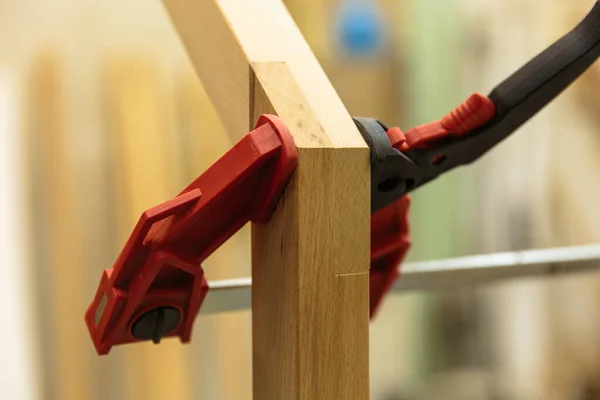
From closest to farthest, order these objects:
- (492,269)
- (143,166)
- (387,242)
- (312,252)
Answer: (312,252) < (387,242) < (492,269) < (143,166)

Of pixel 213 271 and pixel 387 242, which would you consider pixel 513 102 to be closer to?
pixel 387 242

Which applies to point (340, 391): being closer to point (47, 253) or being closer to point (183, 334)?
point (183, 334)

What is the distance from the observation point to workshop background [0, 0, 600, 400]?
27.8 inches

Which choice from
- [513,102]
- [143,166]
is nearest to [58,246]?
[143,166]

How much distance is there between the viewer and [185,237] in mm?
312

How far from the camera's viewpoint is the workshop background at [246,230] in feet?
2.32

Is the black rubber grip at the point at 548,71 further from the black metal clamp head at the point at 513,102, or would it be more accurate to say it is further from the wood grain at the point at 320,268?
the wood grain at the point at 320,268

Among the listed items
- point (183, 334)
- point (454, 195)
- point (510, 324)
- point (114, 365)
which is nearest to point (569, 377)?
point (510, 324)

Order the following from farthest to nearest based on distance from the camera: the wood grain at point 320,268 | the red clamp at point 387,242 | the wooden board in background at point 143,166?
the wooden board in background at point 143,166, the red clamp at point 387,242, the wood grain at point 320,268

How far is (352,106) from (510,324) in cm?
47

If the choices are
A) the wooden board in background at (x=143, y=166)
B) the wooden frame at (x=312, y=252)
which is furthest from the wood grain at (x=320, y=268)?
the wooden board in background at (x=143, y=166)

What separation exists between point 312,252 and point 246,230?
1.65ft

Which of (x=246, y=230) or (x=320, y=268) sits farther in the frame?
(x=246, y=230)

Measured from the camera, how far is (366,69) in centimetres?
93
